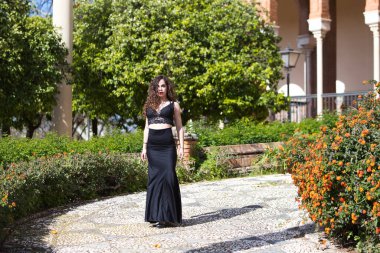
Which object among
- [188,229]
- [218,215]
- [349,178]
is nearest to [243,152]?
[218,215]

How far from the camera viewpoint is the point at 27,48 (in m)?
12.3

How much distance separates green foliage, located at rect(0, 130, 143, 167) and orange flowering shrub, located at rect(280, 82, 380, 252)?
464 cm

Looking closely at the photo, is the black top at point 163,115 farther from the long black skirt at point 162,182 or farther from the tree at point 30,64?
the tree at point 30,64

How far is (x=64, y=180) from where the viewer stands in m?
7.34

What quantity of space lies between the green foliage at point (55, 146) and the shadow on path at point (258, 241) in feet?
13.0

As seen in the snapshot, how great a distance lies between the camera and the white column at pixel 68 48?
11.9m

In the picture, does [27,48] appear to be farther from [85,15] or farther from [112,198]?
[112,198]

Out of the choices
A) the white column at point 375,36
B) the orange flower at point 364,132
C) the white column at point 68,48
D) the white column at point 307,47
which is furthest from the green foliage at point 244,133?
the white column at point 307,47

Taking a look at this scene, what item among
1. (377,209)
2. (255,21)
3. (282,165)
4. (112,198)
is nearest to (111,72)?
(255,21)

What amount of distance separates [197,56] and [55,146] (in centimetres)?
557

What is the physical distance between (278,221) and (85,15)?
1126 cm

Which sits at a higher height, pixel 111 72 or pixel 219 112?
pixel 111 72

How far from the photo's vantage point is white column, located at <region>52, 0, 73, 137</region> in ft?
39.2

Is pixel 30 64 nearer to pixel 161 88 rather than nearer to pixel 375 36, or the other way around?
pixel 161 88
